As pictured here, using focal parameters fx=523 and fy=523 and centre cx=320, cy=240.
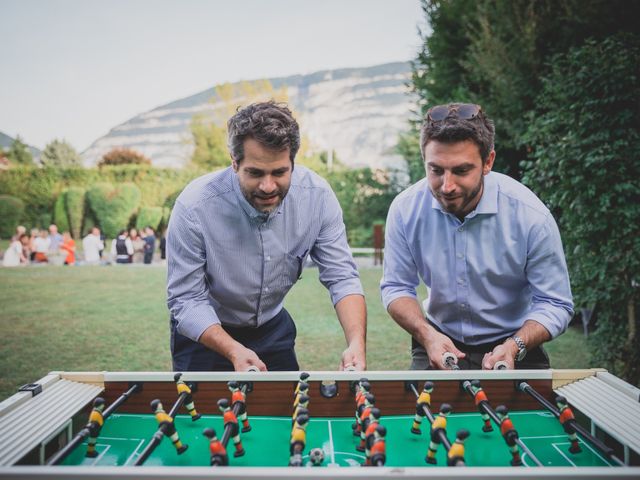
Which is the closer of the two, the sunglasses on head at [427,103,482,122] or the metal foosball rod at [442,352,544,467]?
the metal foosball rod at [442,352,544,467]

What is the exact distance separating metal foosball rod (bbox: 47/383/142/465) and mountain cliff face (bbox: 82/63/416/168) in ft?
242

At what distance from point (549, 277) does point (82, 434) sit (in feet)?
Result: 7.07

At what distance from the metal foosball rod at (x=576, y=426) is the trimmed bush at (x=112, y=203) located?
23329 mm

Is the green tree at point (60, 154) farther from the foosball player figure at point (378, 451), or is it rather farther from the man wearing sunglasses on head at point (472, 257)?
the foosball player figure at point (378, 451)

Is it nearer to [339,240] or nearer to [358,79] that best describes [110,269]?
[339,240]

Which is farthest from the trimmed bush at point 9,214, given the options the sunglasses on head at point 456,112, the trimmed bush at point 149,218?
the sunglasses on head at point 456,112

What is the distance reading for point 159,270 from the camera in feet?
49.2

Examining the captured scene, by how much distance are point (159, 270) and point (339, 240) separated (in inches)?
509

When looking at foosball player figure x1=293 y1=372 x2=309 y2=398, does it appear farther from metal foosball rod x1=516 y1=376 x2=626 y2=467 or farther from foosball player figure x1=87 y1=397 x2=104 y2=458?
metal foosball rod x1=516 y1=376 x2=626 y2=467

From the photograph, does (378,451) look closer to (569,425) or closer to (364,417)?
(364,417)

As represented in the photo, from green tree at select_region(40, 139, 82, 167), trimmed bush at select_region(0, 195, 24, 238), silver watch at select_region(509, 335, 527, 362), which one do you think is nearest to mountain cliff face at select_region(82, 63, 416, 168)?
green tree at select_region(40, 139, 82, 167)

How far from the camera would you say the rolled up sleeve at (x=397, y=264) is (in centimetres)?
288

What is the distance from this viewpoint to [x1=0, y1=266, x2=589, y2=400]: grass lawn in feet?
20.0

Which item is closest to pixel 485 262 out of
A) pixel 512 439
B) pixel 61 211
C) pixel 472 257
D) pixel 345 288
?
pixel 472 257
